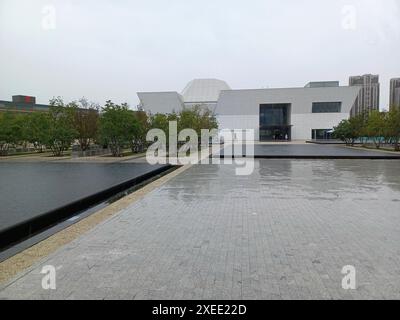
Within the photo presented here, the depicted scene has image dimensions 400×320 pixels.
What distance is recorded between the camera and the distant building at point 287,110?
7131 centimetres

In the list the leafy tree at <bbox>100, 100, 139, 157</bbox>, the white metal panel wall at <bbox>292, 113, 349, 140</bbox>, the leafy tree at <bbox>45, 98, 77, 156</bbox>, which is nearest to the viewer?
the leafy tree at <bbox>100, 100, 139, 157</bbox>

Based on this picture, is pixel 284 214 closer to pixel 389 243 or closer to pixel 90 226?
pixel 389 243

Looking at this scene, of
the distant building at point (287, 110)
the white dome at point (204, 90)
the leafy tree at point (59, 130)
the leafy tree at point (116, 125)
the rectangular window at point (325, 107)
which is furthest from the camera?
the white dome at point (204, 90)

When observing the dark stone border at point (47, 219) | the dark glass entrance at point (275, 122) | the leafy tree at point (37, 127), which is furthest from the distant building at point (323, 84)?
the dark stone border at point (47, 219)

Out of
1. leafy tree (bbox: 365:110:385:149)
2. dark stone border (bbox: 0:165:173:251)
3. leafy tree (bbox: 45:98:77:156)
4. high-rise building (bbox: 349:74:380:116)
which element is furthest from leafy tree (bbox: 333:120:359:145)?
high-rise building (bbox: 349:74:380:116)

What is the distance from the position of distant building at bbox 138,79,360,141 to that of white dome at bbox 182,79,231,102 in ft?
55.0

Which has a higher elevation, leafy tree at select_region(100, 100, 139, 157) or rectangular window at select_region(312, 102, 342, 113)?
rectangular window at select_region(312, 102, 342, 113)

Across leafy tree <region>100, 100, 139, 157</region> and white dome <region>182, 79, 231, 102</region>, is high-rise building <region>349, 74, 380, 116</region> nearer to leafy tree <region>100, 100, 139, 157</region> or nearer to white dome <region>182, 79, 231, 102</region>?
white dome <region>182, 79, 231, 102</region>

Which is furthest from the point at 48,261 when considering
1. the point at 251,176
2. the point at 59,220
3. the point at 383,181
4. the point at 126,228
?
A: the point at 383,181

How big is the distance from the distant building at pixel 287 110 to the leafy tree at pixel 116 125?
49.3m

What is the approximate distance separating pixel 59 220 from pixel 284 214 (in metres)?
4.50

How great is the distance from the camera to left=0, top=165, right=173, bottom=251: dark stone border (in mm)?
5430

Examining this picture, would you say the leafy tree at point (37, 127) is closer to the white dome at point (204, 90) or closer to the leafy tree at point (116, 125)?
the leafy tree at point (116, 125)

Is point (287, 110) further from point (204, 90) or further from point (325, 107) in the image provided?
point (204, 90)
